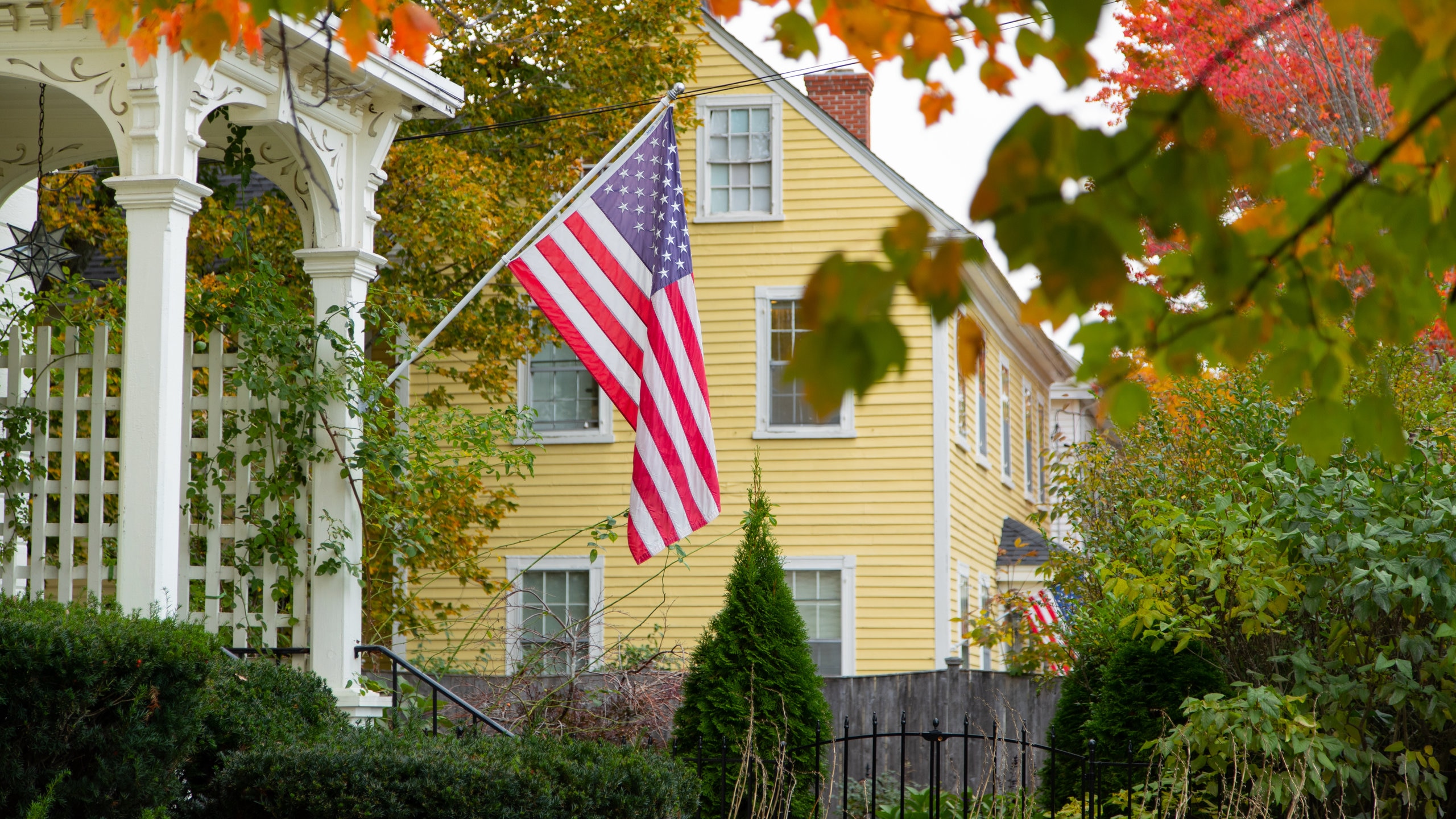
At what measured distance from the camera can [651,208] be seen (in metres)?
8.30

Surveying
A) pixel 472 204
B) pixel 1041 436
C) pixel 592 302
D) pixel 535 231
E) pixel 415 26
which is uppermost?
pixel 472 204

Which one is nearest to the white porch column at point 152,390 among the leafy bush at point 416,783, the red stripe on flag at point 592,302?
the leafy bush at point 416,783

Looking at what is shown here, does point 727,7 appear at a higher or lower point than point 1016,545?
higher

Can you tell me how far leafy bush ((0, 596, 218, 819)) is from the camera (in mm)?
4961

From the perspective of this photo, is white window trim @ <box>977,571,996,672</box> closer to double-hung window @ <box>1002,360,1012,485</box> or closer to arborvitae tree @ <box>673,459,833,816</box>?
double-hung window @ <box>1002,360,1012,485</box>

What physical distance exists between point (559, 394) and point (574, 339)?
9.03 m

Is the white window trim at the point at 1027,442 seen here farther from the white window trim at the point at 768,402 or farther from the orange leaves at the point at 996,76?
the orange leaves at the point at 996,76

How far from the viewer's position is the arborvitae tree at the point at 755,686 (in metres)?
8.46

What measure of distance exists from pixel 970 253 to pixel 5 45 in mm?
5990

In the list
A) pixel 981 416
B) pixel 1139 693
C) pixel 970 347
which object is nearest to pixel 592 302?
pixel 1139 693

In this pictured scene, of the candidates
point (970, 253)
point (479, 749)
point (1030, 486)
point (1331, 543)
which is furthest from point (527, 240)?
point (1030, 486)

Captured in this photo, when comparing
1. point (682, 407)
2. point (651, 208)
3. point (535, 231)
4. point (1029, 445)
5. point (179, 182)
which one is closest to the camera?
point (179, 182)

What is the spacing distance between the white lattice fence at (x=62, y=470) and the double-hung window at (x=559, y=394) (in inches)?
363

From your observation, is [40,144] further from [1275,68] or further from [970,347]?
[1275,68]
